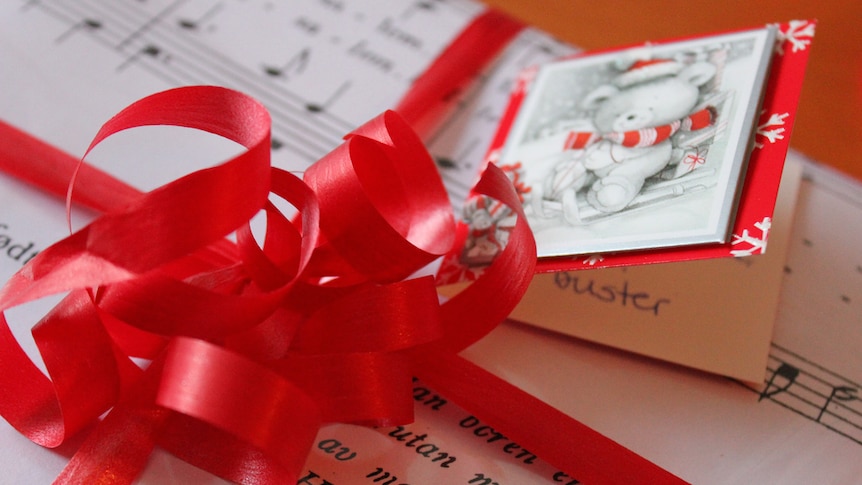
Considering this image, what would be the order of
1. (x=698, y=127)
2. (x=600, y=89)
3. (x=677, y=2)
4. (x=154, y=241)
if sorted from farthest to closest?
(x=677, y=2) < (x=600, y=89) < (x=698, y=127) < (x=154, y=241)

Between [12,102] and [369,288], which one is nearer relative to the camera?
[369,288]

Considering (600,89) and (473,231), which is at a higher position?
(600,89)

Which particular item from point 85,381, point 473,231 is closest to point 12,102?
point 85,381

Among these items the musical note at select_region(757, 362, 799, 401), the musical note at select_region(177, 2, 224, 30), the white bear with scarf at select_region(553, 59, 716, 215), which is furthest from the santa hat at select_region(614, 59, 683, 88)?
the musical note at select_region(177, 2, 224, 30)

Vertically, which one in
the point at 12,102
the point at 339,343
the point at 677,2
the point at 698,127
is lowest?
the point at 339,343

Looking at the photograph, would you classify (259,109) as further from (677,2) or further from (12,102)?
(677,2)

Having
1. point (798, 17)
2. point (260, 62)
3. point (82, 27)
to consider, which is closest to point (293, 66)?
point (260, 62)

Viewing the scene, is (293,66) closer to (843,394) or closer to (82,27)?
(82,27)

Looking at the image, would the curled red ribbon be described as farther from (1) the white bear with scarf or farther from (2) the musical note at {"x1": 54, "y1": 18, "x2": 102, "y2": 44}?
(2) the musical note at {"x1": 54, "y1": 18, "x2": 102, "y2": 44}
